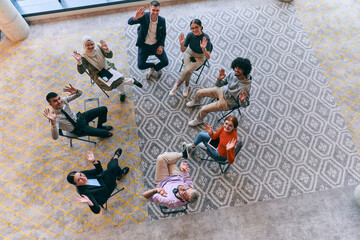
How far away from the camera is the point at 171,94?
4.50 metres

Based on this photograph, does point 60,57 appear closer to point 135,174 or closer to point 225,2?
point 135,174

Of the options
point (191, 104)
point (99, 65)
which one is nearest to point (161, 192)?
point (191, 104)

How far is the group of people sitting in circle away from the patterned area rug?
13.6 inches

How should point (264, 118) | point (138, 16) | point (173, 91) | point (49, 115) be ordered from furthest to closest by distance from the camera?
point (173, 91) → point (264, 118) → point (138, 16) → point (49, 115)

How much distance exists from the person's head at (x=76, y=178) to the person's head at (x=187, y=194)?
1.11 m

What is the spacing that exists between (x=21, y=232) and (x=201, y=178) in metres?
2.58

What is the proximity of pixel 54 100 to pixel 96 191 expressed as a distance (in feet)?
4.11

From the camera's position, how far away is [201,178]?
396 centimetres

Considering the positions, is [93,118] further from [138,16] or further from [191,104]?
[138,16]

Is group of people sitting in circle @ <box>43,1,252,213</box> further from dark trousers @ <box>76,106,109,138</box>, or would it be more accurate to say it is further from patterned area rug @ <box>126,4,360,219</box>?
patterned area rug @ <box>126,4,360,219</box>

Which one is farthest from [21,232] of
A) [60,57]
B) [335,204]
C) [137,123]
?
[335,204]

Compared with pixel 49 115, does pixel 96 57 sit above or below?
above

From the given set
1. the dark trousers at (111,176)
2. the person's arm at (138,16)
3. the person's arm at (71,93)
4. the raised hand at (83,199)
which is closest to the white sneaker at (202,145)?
the dark trousers at (111,176)

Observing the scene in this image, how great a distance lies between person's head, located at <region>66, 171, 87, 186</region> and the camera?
300 cm
